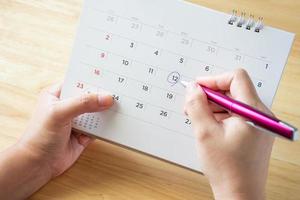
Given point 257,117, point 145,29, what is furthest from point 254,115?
point 145,29

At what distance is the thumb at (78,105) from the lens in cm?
63

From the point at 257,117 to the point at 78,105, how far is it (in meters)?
0.25

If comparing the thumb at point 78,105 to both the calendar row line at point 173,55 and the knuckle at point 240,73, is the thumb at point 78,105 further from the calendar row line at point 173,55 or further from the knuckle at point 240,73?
the knuckle at point 240,73

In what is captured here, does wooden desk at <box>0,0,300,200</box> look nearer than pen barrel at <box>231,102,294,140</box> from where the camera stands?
No

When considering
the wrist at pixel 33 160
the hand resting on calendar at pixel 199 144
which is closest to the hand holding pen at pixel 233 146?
the hand resting on calendar at pixel 199 144

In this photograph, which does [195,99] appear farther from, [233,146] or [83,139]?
[83,139]

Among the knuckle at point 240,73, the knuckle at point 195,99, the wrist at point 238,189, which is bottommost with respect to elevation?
the wrist at point 238,189

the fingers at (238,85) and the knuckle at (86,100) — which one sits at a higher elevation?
the fingers at (238,85)

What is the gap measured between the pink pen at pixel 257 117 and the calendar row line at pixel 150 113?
0.09 m

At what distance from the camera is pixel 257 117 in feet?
1.69

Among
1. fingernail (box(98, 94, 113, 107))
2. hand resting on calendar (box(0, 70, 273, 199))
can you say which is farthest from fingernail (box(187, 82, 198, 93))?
fingernail (box(98, 94, 113, 107))

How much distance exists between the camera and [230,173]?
0.55 meters

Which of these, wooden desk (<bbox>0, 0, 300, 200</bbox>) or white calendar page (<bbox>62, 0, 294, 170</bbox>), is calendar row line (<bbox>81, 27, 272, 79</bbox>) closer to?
white calendar page (<bbox>62, 0, 294, 170</bbox>)

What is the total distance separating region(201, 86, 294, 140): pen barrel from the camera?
50 centimetres
